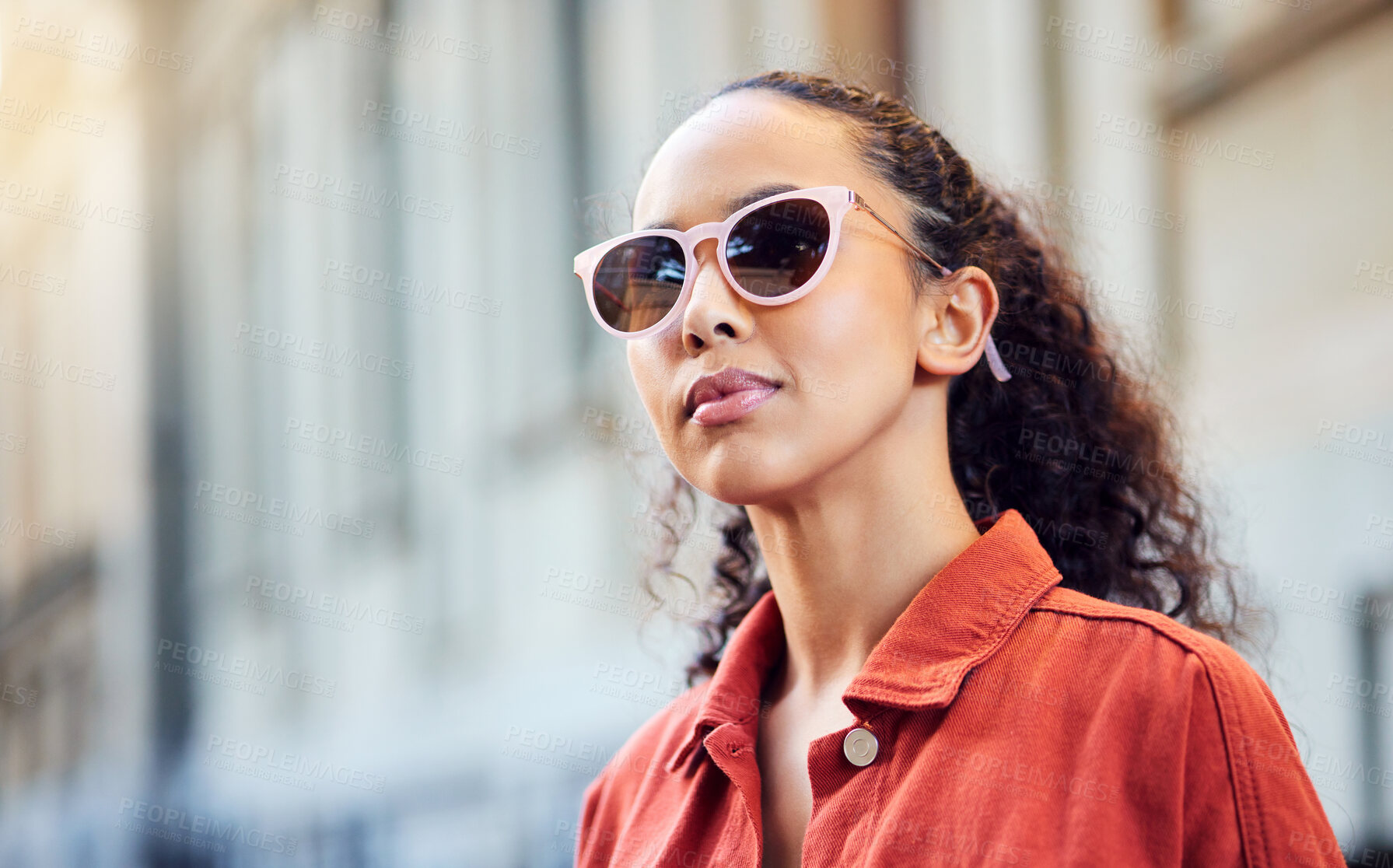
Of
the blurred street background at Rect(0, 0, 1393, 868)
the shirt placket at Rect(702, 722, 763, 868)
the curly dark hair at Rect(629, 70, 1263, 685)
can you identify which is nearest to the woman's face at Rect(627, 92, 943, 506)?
the curly dark hair at Rect(629, 70, 1263, 685)

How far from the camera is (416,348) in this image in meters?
4.88

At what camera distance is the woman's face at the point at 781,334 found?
1113 millimetres

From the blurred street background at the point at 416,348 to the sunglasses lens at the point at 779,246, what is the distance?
1075 mm

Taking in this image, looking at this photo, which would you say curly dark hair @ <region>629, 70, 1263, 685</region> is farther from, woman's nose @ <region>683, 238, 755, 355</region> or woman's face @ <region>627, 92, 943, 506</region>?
woman's nose @ <region>683, 238, 755, 355</region>

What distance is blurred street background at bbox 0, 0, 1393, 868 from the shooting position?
2252 mm

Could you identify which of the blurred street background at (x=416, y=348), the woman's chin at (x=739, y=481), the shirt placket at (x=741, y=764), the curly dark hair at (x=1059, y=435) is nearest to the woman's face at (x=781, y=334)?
the woman's chin at (x=739, y=481)

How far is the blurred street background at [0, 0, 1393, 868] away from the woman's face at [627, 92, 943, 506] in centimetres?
99

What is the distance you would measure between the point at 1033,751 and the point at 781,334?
1.51 ft

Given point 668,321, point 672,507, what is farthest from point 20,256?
point 668,321

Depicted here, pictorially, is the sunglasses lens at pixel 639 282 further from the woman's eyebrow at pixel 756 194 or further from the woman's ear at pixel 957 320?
the woman's ear at pixel 957 320

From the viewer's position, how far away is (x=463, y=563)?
442cm

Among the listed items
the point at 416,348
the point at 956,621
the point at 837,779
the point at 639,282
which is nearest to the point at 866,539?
the point at 956,621

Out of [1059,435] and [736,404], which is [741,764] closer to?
[736,404]

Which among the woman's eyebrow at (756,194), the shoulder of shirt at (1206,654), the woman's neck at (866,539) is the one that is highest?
the woman's eyebrow at (756,194)
